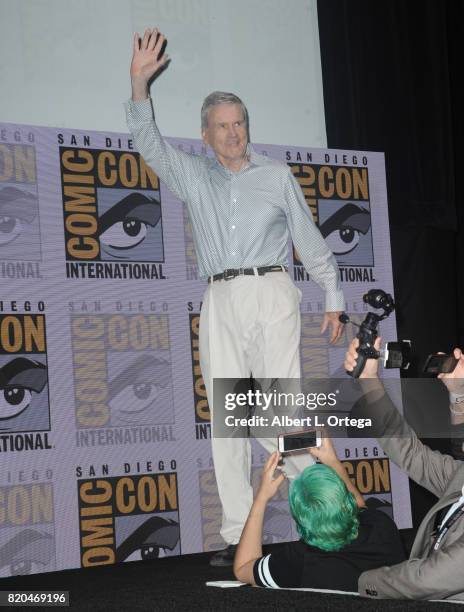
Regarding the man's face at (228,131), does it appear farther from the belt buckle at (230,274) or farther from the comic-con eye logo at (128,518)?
the comic-con eye logo at (128,518)

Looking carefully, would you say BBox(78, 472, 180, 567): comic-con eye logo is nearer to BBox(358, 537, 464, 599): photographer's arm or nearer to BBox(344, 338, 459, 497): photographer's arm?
BBox(344, 338, 459, 497): photographer's arm

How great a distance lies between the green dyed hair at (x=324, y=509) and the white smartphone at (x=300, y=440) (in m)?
0.21

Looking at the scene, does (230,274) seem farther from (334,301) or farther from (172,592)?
(172,592)

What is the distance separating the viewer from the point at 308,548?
82.1 inches

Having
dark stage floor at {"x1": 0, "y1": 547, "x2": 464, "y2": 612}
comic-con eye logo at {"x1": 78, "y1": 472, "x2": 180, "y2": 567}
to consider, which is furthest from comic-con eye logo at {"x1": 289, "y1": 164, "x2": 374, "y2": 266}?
dark stage floor at {"x1": 0, "y1": 547, "x2": 464, "y2": 612}

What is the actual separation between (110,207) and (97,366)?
2.16 ft

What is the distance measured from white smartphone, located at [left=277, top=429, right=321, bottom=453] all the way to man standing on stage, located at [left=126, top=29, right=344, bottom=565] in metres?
1.01

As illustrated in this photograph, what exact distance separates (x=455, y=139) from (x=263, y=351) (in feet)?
7.44

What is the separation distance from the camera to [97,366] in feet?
11.6

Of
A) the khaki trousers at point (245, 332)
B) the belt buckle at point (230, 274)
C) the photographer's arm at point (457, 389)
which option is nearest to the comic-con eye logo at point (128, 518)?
the khaki trousers at point (245, 332)

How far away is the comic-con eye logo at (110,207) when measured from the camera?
3.56 meters

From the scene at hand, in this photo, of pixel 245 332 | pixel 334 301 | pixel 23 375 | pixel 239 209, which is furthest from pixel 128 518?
pixel 239 209

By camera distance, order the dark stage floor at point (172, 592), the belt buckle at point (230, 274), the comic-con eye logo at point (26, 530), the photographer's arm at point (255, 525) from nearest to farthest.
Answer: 1. the dark stage floor at point (172, 592)
2. the photographer's arm at point (255, 525)
3. the comic-con eye logo at point (26, 530)
4. the belt buckle at point (230, 274)

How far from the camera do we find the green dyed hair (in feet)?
6.54
